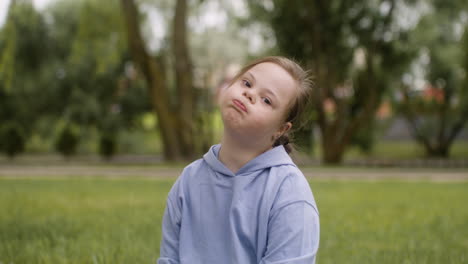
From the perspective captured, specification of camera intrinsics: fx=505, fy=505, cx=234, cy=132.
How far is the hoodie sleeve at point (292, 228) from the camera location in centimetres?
197

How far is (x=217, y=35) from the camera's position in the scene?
80.0 ft

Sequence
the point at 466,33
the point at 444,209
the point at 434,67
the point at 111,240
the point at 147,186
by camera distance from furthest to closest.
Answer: the point at 434,67
the point at 466,33
the point at 147,186
the point at 444,209
the point at 111,240

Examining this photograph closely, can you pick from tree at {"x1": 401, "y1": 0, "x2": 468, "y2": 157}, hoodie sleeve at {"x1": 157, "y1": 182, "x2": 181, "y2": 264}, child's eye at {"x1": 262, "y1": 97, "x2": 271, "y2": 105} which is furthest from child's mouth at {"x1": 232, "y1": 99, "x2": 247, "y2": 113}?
tree at {"x1": 401, "y1": 0, "x2": 468, "y2": 157}

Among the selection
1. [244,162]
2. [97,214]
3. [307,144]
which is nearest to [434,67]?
[307,144]

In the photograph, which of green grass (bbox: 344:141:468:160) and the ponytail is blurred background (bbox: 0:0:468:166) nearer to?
green grass (bbox: 344:141:468:160)

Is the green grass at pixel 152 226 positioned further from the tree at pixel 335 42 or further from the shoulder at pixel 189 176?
the tree at pixel 335 42

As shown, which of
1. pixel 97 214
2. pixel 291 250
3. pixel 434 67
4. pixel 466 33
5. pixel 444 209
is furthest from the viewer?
pixel 434 67

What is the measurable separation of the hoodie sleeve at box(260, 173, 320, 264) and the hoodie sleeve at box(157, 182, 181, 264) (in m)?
0.43

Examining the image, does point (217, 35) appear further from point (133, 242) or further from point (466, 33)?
point (133, 242)

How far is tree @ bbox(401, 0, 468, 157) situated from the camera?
18062mm

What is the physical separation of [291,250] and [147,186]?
7636 millimetres

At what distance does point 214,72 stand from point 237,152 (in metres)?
22.9

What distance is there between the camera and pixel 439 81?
21.9 meters

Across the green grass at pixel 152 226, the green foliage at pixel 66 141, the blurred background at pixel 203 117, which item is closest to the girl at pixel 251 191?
the blurred background at pixel 203 117
